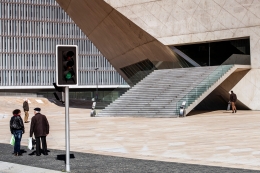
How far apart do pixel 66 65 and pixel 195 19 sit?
3070cm

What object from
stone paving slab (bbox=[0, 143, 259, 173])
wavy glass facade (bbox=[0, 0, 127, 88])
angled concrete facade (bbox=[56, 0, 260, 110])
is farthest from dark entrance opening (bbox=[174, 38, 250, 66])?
wavy glass facade (bbox=[0, 0, 127, 88])

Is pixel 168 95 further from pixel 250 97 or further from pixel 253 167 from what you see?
pixel 253 167

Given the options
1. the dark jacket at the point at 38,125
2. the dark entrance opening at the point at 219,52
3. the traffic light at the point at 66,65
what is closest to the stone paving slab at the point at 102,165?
the dark jacket at the point at 38,125

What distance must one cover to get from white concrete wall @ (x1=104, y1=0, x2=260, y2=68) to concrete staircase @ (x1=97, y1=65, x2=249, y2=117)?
104 inches

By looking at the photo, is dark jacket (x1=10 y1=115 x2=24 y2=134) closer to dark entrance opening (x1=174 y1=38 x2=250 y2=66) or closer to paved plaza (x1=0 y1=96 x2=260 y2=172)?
paved plaza (x1=0 y1=96 x2=260 y2=172)

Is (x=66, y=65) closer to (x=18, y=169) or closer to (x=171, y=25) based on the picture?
(x=18, y=169)

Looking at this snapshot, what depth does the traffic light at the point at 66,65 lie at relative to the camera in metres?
11.3

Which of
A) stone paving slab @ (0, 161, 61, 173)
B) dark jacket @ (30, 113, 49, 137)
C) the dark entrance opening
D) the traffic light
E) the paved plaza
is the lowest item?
stone paving slab @ (0, 161, 61, 173)

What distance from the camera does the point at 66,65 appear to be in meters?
11.4

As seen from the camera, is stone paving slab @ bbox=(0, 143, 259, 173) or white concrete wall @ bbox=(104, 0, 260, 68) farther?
white concrete wall @ bbox=(104, 0, 260, 68)

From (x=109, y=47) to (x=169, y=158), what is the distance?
3752 cm

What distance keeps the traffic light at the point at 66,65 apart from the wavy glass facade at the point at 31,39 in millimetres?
76361

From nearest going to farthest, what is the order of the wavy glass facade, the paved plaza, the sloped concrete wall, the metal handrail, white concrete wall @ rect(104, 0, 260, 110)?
the paved plaza < the metal handrail < white concrete wall @ rect(104, 0, 260, 110) < the sloped concrete wall < the wavy glass facade

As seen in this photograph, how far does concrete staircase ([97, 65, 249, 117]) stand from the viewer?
1324 inches
